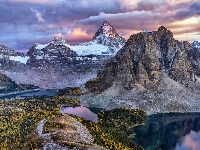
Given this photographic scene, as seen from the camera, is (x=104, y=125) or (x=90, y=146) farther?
(x=104, y=125)

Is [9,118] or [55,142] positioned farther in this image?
[9,118]

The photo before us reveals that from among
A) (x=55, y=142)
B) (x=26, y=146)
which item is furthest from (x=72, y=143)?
(x=26, y=146)

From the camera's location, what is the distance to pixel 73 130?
151500 mm

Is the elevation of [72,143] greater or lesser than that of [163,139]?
greater

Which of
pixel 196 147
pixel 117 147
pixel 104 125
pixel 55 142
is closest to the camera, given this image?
pixel 55 142

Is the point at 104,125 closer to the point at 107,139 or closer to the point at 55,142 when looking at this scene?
the point at 107,139

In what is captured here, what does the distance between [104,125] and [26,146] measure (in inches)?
2939

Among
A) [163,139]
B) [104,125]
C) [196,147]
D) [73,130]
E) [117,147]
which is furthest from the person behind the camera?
[104,125]

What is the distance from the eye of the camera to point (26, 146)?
425 feet

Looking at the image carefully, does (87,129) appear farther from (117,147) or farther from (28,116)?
(28,116)

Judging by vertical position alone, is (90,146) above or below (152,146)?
above

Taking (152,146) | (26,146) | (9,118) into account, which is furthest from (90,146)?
(9,118)

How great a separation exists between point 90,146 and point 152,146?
170ft

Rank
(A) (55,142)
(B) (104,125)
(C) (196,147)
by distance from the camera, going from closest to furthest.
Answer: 1. (A) (55,142)
2. (C) (196,147)
3. (B) (104,125)
